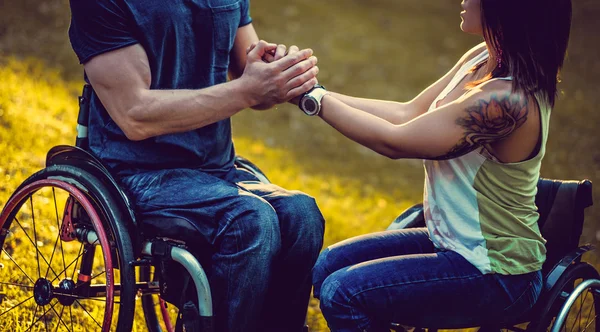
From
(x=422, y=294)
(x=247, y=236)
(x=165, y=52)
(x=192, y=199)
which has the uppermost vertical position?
(x=165, y=52)

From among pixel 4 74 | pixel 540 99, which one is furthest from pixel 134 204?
pixel 4 74

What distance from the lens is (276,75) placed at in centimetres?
296

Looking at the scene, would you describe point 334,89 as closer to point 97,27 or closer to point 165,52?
point 165,52

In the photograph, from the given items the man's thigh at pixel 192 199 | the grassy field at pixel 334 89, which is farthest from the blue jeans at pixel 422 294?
the grassy field at pixel 334 89

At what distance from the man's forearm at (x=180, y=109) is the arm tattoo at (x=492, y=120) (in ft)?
2.85

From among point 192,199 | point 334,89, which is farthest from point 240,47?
point 334,89

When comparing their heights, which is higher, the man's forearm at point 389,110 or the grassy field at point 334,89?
Answer: the grassy field at point 334,89

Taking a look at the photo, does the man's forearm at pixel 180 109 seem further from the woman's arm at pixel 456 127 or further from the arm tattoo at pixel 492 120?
the arm tattoo at pixel 492 120

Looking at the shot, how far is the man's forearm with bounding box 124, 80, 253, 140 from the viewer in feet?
9.11

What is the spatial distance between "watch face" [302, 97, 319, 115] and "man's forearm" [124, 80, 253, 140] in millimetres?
228

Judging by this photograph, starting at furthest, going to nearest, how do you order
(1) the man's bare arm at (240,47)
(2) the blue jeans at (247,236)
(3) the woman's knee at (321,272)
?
(1) the man's bare arm at (240,47)
(3) the woman's knee at (321,272)
(2) the blue jeans at (247,236)

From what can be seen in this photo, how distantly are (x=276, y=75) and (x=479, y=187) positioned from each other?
0.90m

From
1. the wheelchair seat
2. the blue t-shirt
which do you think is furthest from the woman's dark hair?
the blue t-shirt

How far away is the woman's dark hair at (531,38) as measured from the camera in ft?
8.30
